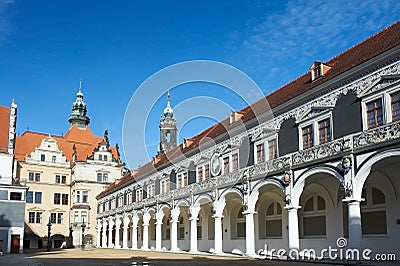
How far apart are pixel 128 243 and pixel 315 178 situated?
105ft

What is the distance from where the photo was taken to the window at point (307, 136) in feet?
69.7

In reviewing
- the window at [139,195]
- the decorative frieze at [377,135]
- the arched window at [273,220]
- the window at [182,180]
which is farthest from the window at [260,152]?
Result: the window at [139,195]

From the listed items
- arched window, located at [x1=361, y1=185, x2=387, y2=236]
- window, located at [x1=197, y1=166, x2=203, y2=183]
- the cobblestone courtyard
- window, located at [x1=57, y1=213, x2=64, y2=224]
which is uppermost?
window, located at [x1=197, y1=166, x2=203, y2=183]

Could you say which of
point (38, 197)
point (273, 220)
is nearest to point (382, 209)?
point (273, 220)

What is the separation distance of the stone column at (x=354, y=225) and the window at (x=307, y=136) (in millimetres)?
4404

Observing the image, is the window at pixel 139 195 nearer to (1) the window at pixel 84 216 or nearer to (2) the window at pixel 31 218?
(1) the window at pixel 84 216

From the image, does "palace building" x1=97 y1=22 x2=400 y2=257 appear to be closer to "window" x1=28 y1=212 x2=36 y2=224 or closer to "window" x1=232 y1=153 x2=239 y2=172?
"window" x1=232 y1=153 x2=239 y2=172

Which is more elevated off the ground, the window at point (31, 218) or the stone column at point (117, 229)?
the window at point (31, 218)

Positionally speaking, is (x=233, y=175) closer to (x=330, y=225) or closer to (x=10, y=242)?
Answer: (x=330, y=225)

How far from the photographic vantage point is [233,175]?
26641mm

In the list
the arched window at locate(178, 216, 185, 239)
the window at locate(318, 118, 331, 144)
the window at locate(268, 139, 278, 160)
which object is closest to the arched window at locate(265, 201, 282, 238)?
the window at locate(268, 139, 278, 160)

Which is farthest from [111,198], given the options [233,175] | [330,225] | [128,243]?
[330,225]

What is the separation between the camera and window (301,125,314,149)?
69.7ft

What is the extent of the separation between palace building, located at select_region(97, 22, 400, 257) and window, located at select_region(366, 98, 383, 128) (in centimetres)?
4
